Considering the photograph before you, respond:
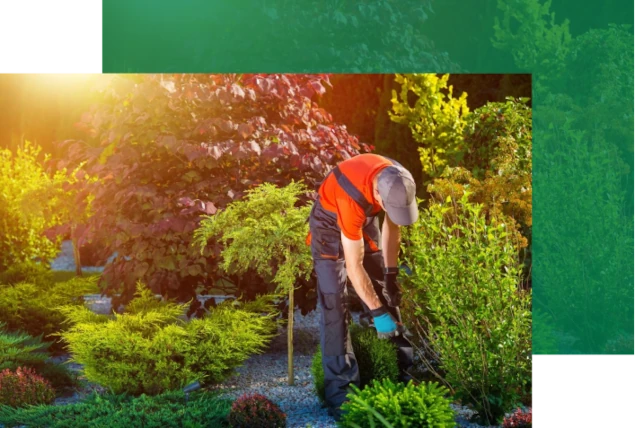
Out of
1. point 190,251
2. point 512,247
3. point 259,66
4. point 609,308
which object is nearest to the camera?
point 512,247

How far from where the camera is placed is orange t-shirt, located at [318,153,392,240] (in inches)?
264

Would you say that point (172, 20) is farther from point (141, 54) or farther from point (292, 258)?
point (292, 258)

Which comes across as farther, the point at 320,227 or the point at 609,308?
the point at 609,308

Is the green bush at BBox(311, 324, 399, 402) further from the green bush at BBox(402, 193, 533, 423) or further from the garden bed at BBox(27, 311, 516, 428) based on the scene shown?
the green bush at BBox(402, 193, 533, 423)

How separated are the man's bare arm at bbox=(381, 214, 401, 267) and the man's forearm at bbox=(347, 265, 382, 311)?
337 mm

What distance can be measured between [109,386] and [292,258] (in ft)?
5.55

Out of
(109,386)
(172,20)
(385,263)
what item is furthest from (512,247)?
(172,20)

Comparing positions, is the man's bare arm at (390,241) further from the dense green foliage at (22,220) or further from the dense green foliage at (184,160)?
the dense green foliage at (22,220)

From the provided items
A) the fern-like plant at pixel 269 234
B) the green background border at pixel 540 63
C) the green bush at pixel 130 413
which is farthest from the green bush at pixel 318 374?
the green background border at pixel 540 63

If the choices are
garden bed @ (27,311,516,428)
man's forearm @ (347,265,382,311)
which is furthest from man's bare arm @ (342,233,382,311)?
garden bed @ (27,311,516,428)

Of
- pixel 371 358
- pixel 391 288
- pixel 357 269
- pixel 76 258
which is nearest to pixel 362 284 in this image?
pixel 357 269

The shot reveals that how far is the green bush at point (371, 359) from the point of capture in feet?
22.6

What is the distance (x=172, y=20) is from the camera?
346 inches

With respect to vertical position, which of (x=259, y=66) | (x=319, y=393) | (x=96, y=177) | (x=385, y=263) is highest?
(x=259, y=66)
